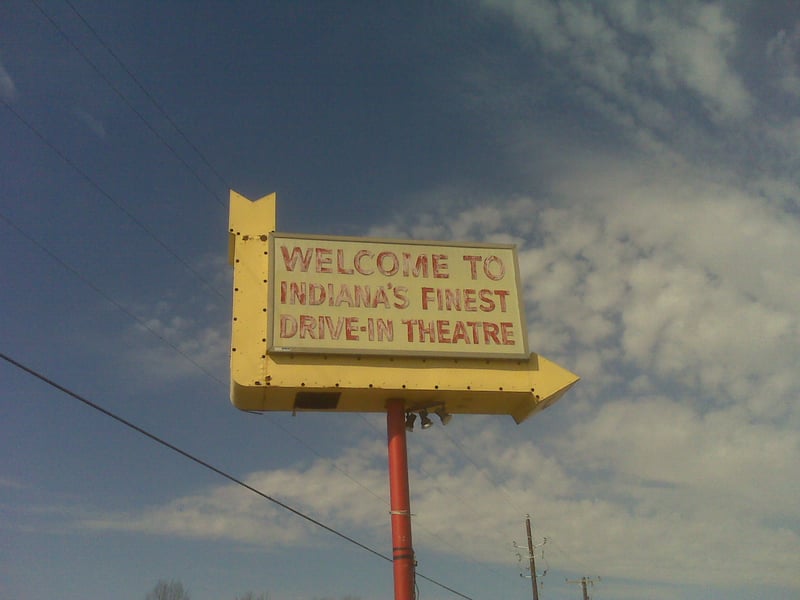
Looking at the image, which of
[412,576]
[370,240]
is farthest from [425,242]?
[412,576]

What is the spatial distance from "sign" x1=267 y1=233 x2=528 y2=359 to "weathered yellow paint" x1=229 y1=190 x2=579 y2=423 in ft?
0.48

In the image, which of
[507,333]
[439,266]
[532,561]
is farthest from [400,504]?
[532,561]

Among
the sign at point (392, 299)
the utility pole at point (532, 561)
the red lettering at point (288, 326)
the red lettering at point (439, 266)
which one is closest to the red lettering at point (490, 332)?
the sign at point (392, 299)

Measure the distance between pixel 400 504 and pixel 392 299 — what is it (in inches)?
113

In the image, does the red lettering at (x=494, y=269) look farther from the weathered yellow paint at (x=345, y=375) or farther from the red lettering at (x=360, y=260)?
the red lettering at (x=360, y=260)

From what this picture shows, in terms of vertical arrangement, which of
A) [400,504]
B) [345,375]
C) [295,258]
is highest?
[295,258]

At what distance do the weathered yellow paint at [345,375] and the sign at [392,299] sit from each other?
15 cm

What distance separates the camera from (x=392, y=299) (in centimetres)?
1053

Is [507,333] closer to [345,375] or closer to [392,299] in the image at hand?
[392,299]

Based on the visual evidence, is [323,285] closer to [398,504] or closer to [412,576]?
[398,504]

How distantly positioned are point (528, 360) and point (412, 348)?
1681 millimetres

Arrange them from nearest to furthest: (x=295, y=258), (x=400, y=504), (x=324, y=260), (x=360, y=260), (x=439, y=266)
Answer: (x=400, y=504) → (x=295, y=258) → (x=324, y=260) → (x=360, y=260) → (x=439, y=266)

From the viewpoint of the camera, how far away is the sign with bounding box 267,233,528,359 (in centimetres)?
1005

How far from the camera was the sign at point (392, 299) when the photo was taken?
10055 millimetres
